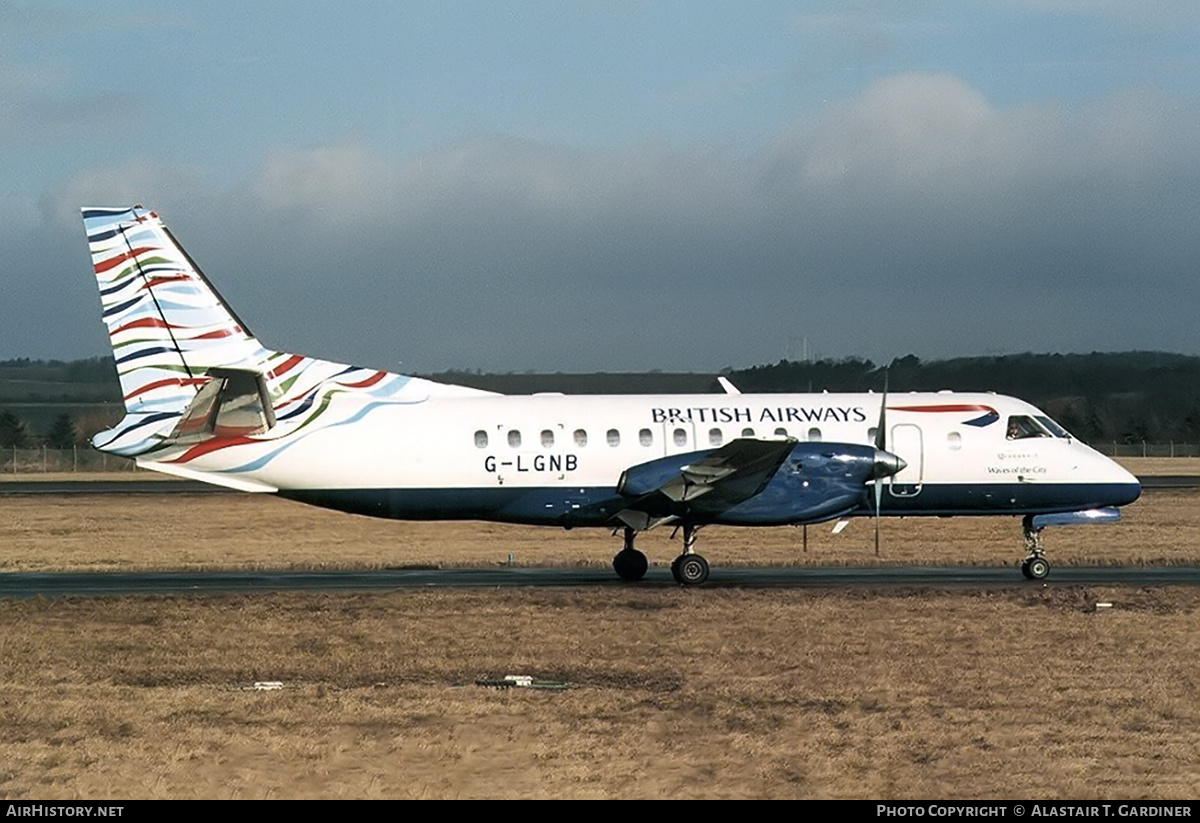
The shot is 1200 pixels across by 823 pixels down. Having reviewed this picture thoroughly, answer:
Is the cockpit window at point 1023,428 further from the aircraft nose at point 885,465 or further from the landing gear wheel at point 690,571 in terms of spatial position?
the landing gear wheel at point 690,571

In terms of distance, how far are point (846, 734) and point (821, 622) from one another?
310 inches

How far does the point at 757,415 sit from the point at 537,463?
4359mm

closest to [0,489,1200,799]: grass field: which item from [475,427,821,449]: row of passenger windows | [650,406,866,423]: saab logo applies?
[475,427,821,449]: row of passenger windows

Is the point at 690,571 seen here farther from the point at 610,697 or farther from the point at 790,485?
the point at 610,697

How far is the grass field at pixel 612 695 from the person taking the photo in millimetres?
13891

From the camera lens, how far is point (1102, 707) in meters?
17.1

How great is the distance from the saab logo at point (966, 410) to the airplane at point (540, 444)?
0.05 m

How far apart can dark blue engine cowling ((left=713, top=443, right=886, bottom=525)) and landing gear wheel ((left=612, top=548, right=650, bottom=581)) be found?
8.33 feet

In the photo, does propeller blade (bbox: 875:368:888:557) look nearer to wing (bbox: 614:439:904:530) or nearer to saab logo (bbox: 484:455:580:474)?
wing (bbox: 614:439:904:530)

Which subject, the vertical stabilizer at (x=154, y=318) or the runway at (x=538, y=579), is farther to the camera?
the vertical stabilizer at (x=154, y=318)

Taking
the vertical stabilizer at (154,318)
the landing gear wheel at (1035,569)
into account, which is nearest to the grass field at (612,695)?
the landing gear wheel at (1035,569)

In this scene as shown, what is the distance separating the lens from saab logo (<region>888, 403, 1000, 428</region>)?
30906mm
